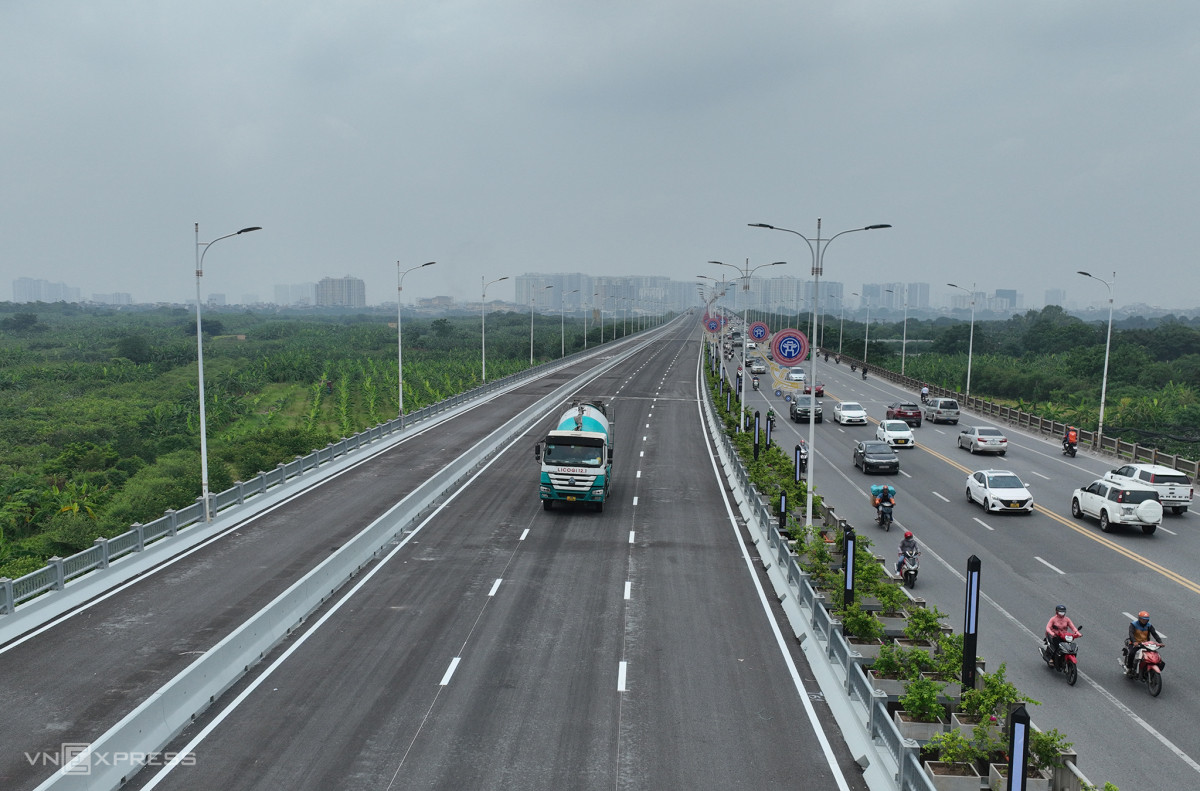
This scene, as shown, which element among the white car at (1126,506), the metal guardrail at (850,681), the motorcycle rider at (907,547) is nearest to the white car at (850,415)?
the white car at (1126,506)

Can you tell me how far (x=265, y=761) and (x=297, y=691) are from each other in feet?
8.15

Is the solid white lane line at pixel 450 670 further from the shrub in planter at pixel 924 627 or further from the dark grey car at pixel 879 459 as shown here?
the dark grey car at pixel 879 459

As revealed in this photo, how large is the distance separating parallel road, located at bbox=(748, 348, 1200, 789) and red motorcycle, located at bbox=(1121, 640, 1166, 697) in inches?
8.8

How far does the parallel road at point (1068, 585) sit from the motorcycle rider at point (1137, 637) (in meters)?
0.43

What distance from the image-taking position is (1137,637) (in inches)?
619

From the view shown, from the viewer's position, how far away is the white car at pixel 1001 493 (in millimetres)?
29859

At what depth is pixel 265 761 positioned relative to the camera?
11766 millimetres

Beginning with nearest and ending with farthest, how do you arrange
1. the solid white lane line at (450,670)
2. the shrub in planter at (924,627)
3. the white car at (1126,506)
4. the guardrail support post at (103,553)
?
1. the solid white lane line at (450,670)
2. the shrub in planter at (924,627)
3. the guardrail support post at (103,553)
4. the white car at (1126,506)

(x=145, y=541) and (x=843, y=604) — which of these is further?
(x=145, y=541)

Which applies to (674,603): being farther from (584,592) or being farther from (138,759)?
(138,759)

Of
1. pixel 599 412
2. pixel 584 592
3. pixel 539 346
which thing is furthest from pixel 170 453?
pixel 539 346

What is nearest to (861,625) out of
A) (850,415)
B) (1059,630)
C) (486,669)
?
(1059,630)

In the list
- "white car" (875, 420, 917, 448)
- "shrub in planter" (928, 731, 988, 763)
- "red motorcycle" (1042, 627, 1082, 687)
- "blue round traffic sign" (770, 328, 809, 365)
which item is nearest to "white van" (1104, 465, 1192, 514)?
"blue round traffic sign" (770, 328, 809, 365)

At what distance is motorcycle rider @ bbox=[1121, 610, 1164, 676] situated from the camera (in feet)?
51.0
